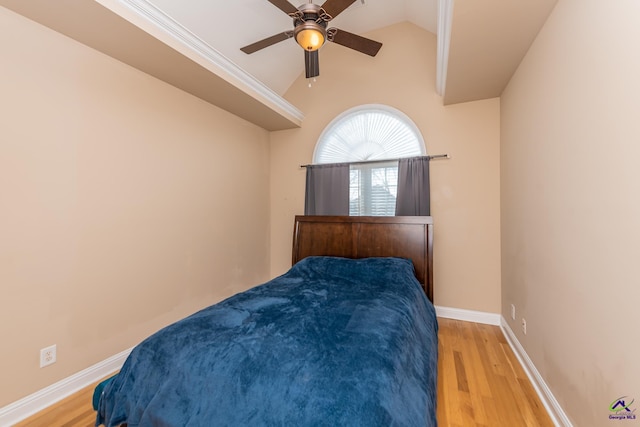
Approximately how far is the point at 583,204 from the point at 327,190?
8.25 ft

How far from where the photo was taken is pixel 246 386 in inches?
42.1

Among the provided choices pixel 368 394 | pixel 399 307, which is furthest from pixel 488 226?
pixel 368 394

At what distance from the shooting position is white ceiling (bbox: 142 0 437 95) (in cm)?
235

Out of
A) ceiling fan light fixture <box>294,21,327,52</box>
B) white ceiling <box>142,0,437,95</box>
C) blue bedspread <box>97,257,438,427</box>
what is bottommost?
blue bedspread <box>97,257,438,427</box>

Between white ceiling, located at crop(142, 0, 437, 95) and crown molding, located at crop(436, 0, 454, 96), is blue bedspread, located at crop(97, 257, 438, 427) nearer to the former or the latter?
crown molding, located at crop(436, 0, 454, 96)

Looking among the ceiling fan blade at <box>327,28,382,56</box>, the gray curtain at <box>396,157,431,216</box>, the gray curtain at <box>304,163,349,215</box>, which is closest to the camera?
the ceiling fan blade at <box>327,28,382,56</box>

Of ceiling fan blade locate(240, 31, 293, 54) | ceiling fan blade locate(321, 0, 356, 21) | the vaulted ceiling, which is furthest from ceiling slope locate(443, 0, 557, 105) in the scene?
ceiling fan blade locate(240, 31, 293, 54)

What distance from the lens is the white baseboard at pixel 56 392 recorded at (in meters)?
1.60

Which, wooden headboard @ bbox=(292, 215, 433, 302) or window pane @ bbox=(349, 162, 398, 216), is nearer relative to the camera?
wooden headboard @ bbox=(292, 215, 433, 302)

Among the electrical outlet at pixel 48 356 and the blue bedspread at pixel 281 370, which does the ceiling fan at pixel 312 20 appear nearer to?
the blue bedspread at pixel 281 370

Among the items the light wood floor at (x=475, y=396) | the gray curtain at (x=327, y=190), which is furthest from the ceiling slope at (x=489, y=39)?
the light wood floor at (x=475, y=396)

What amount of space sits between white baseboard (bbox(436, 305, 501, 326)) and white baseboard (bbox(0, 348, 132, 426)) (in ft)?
10.3

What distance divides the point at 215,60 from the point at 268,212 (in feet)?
6.83

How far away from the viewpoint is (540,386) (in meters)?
1.77
